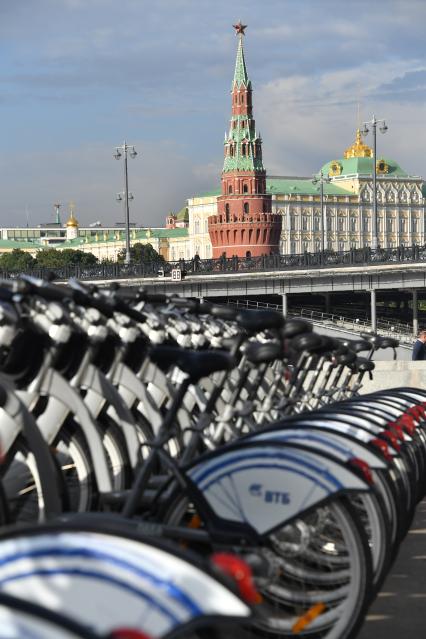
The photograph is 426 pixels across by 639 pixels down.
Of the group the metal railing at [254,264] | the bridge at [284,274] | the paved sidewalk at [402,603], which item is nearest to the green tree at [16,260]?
the metal railing at [254,264]

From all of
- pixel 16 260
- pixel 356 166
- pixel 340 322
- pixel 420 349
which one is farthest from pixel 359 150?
pixel 420 349

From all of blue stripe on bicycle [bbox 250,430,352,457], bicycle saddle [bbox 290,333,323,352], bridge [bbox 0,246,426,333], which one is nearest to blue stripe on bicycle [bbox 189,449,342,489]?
blue stripe on bicycle [bbox 250,430,352,457]

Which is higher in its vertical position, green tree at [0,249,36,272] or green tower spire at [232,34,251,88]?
green tower spire at [232,34,251,88]

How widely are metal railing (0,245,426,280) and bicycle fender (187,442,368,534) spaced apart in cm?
6072

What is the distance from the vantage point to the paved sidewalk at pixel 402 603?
505 centimetres

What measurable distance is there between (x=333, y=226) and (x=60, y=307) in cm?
18121

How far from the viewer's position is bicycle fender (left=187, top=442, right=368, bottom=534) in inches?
160

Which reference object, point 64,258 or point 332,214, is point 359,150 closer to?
point 332,214

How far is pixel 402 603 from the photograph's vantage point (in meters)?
5.62

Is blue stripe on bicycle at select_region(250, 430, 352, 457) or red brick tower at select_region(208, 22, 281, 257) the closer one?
blue stripe on bicycle at select_region(250, 430, 352, 457)

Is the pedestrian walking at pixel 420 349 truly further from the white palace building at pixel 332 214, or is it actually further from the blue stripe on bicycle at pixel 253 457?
the white palace building at pixel 332 214

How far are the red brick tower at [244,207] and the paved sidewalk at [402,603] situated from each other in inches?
5046

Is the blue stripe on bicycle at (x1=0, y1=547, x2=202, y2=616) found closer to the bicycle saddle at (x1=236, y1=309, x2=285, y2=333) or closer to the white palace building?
the bicycle saddle at (x1=236, y1=309, x2=285, y2=333)

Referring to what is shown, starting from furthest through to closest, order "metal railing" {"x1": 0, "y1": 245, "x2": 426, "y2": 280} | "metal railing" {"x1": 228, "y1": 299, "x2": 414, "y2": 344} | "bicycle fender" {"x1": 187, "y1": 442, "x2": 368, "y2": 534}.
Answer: "metal railing" {"x1": 228, "y1": 299, "x2": 414, "y2": 344}
"metal railing" {"x1": 0, "y1": 245, "x2": 426, "y2": 280}
"bicycle fender" {"x1": 187, "y1": 442, "x2": 368, "y2": 534}
